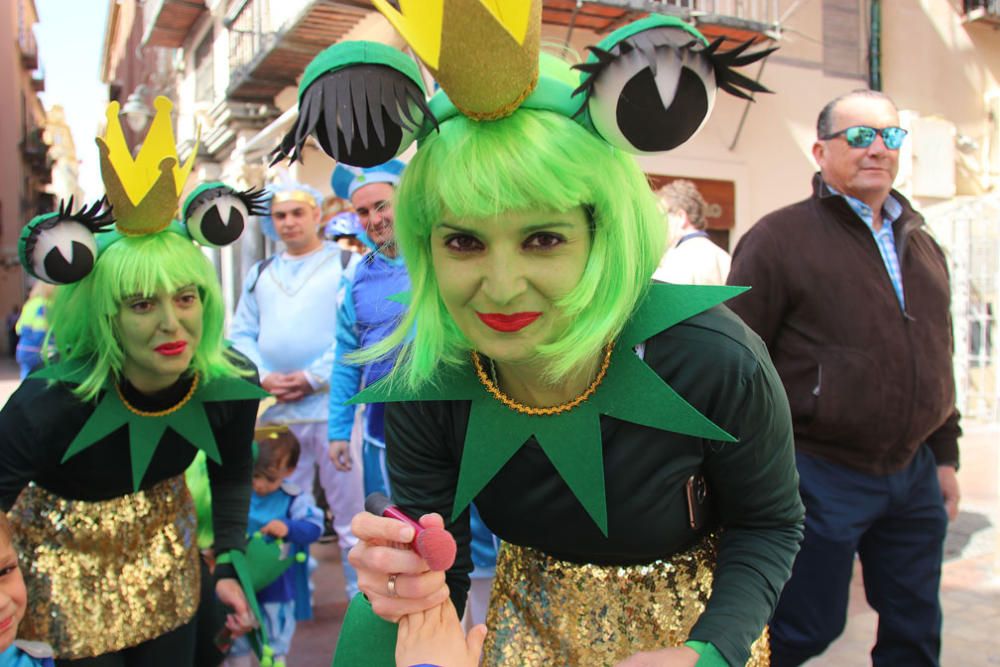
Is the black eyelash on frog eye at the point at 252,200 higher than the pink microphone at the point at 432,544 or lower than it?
higher

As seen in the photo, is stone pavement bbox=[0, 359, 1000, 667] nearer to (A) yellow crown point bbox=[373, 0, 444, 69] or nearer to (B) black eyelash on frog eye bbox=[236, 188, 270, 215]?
(B) black eyelash on frog eye bbox=[236, 188, 270, 215]

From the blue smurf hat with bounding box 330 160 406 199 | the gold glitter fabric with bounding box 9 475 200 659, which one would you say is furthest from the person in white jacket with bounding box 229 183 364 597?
the gold glitter fabric with bounding box 9 475 200 659

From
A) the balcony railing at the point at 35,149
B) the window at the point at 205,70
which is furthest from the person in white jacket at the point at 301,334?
the balcony railing at the point at 35,149

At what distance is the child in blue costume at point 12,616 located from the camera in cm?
176

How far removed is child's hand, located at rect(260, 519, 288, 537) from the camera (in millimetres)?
3309

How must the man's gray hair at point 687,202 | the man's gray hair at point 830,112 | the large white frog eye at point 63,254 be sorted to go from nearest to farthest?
the large white frog eye at point 63,254
the man's gray hair at point 830,112
the man's gray hair at point 687,202

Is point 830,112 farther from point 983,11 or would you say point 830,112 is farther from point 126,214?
point 983,11

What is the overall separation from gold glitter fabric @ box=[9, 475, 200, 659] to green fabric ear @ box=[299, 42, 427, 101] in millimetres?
1487

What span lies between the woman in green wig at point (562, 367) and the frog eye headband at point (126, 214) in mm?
999

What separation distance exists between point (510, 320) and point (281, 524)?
2392 millimetres

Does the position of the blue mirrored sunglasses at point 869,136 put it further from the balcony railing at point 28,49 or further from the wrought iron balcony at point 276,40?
the balcony railing at point 28,49

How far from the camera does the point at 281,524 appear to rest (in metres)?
3.33

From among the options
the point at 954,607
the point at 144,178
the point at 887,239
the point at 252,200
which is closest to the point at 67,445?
the point at 144,178

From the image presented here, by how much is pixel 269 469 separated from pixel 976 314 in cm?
804
